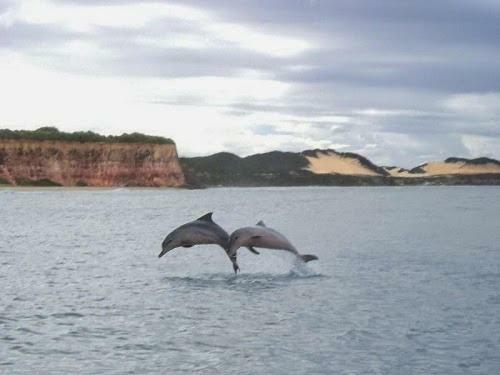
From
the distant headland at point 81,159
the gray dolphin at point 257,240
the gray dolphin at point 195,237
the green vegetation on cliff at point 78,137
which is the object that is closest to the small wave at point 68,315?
the gray dolphin at point 195,237

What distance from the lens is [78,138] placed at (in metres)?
183

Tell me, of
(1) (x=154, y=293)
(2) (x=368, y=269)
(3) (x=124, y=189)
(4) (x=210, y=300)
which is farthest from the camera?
(3) (x=124, y=189)

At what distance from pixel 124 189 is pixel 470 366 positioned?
172 metres

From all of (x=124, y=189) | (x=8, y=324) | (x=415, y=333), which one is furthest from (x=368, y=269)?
(x=124, y=189)

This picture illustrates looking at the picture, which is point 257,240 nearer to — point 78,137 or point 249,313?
point 249,313

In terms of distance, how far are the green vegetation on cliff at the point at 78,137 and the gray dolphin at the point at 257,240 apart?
160m

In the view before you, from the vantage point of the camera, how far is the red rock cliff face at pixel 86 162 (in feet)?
573

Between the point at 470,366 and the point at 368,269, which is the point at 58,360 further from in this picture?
the point at 368,269

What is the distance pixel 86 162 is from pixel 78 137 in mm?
7152

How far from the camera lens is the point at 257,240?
23.5m

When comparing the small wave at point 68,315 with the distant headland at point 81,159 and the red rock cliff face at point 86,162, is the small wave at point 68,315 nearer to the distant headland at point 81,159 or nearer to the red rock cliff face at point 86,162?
the red rock cliff face at point 86,162

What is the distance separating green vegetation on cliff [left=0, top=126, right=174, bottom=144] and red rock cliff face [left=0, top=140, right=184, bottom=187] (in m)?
1.48

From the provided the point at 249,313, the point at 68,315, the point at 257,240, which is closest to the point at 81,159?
the point at 257,240

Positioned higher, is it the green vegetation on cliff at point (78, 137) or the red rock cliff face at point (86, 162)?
the green vegetation on cliff at point (78, 137)
